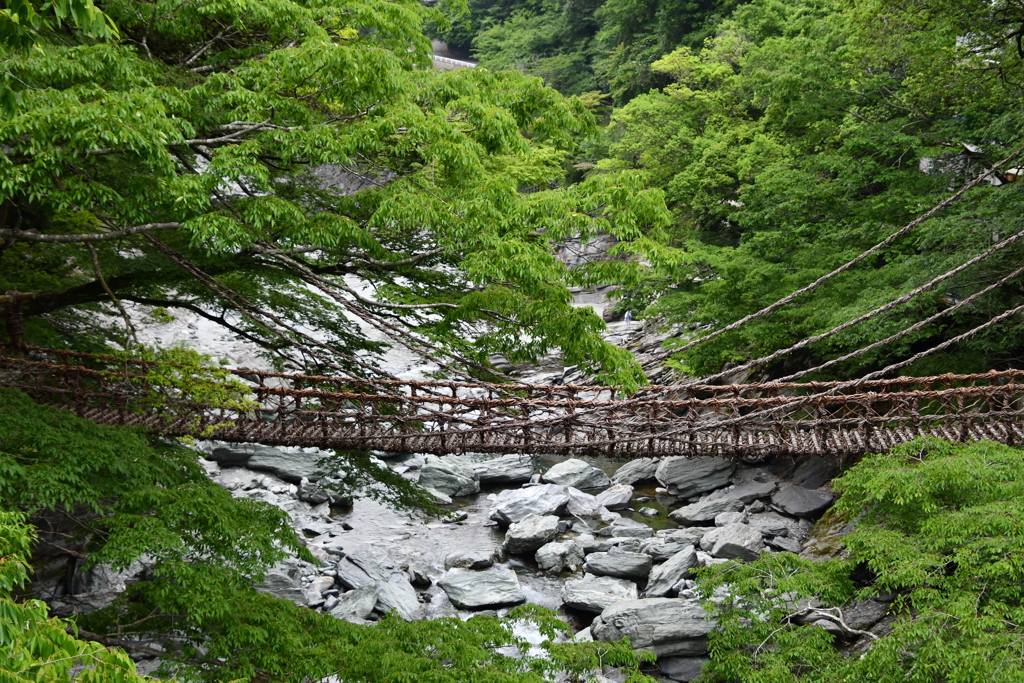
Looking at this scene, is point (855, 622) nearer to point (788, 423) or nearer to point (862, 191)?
point (788, 423)

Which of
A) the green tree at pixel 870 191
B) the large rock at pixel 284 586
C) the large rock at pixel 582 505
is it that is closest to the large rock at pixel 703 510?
the large rock at pixel 582 505

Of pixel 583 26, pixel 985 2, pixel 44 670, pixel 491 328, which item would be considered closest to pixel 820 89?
pixel 985 2

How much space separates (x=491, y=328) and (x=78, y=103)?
268 centimetres

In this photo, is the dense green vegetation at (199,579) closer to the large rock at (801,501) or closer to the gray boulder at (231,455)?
the large rock at (801,501)

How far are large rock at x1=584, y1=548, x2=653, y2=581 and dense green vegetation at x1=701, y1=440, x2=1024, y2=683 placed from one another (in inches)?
77.7

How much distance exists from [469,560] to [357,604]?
1.50 m

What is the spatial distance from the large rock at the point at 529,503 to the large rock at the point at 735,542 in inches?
73.9

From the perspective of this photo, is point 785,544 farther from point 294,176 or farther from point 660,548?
point 294,176

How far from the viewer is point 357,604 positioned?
6211 mm

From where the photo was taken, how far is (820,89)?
854cm

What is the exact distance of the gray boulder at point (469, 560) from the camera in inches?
287

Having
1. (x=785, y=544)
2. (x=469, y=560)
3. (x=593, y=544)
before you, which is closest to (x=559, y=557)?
(x=593, y=544)

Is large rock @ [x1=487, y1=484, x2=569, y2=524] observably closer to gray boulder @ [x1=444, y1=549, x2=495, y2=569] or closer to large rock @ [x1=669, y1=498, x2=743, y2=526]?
gray boulder @ [x1=444, y1=549, x2=495, y2=569]

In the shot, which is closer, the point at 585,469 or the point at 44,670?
the point at 44,670
